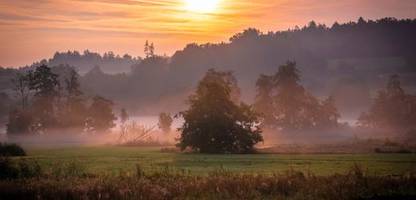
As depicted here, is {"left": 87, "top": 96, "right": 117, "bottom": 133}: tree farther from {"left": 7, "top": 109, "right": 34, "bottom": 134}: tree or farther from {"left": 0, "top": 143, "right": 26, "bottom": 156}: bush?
{"left": 0, "top": 143, "right": 26, "bottom": 156}: bush

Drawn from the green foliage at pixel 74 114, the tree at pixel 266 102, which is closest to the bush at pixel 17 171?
the tree at pixel 266 102

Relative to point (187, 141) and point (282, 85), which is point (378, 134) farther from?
point (187, 141)

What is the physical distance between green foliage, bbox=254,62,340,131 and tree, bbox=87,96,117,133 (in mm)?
31184

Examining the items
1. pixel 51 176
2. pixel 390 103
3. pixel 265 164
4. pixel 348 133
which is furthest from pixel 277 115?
pixel 51 176

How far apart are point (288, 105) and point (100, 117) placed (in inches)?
1561

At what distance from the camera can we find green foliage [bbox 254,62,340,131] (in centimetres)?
12419

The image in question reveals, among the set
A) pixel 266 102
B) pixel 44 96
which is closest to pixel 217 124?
pixel 266 102

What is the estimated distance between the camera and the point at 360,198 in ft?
99.1

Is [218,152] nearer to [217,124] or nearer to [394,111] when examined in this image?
[217,124]

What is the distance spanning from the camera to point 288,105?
12594cm

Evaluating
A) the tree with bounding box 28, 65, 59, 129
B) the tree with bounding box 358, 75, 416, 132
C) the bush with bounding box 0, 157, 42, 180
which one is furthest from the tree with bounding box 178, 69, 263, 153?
the tree with bounding box 358, 75, 416, 132

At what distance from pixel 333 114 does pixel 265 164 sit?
87404 mm

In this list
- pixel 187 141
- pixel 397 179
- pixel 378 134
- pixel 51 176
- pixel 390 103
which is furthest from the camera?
pixel 390 103

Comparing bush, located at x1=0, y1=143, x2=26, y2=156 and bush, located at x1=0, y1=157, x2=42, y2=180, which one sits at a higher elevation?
bush, located at x1=0, y1=143, x2=26, y2=156
